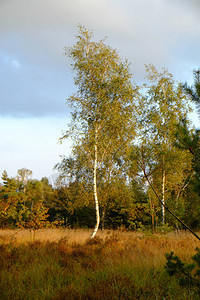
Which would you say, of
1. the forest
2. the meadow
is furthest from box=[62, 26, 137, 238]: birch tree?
the meadow

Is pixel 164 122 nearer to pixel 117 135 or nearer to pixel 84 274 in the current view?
pixel 117 135

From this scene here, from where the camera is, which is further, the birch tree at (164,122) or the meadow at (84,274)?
the birch tree at (164,122)

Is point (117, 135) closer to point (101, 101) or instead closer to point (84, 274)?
point (101, 101)

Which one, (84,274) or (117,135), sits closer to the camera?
(84,274)

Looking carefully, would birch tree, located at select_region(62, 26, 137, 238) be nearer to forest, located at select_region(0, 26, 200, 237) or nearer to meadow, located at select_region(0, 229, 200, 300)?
forest, located at select_region(0, 26, 200, 237)

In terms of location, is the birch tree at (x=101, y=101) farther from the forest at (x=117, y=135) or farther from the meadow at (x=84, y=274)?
the meadow at (x=84, y=274)

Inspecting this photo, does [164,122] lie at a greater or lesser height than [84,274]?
greater

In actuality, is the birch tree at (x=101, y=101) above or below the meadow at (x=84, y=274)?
above

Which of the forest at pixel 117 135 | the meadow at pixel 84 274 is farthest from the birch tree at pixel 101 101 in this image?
the meadow at pixel 84 274

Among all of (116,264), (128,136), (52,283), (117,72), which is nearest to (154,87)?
(117,72)

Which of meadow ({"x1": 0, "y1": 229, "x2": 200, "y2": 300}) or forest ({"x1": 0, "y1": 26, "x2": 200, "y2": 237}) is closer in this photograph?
meadow ({"x1": 0, "y1": 229, "x2": 200, "y2": 300})

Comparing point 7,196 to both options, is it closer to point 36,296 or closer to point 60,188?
point 60,188

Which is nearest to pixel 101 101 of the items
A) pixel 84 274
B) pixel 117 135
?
pixel 117 135

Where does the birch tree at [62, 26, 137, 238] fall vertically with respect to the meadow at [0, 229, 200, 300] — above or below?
above
